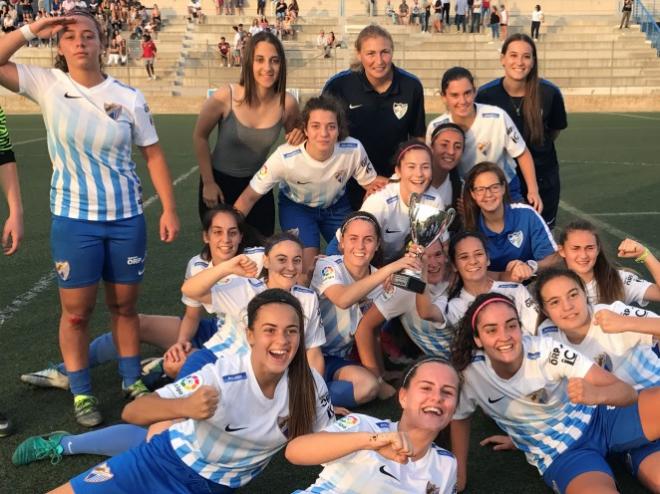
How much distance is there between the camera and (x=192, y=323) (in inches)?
165

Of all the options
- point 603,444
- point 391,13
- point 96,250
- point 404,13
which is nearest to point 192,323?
point 96,250

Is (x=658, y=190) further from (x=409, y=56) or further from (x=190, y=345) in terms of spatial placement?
(x=409, y=56)

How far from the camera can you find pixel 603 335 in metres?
3.58

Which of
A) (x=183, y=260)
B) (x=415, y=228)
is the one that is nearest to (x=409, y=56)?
(x=183, y=260)

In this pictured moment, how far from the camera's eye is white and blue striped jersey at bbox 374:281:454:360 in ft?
13.9

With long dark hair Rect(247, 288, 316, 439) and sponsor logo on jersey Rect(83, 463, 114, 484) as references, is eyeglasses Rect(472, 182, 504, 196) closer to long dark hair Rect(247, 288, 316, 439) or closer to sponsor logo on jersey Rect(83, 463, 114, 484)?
long dark hair Rect(247, 288, 316, 439)

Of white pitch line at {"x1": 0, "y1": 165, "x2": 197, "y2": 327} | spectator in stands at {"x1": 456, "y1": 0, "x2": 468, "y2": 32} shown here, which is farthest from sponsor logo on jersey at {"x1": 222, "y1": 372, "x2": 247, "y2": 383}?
spectator in stands at {"x1": 456, "y1": 0, "x2": 468, "y2": 32}

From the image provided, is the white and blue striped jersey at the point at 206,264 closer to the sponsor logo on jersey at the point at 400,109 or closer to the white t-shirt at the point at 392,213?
the white t-shirt at the point at 392,213

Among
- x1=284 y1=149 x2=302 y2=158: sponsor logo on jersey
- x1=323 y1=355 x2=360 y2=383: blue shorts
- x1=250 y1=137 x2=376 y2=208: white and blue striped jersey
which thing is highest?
x1=284 y1=149 x2=302 y2=158: sponsor logo on jersey

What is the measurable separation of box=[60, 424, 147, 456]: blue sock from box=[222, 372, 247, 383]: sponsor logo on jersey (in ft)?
2.90

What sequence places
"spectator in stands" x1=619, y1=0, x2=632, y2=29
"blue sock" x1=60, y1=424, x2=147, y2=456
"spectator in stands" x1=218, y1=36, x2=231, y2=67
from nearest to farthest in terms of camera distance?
"blue sock" x1=60, y1=424, x2=147, y2=456 < "spectator in stands" x1=218, y1=36, x2=231, y2=67 < "spectator in stands" x1=619, y1=0, x2=632, y2=29

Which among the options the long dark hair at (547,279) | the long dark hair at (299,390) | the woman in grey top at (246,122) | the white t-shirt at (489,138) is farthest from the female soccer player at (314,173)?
the long dark hair at (299,390)

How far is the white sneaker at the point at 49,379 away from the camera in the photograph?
13.8ft

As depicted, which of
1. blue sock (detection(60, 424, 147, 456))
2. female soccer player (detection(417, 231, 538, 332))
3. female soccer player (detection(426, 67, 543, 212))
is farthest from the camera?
female soccer player (detection(426, 67, 543, 212))
